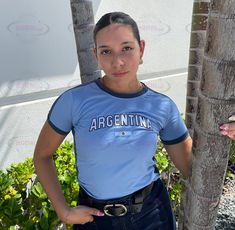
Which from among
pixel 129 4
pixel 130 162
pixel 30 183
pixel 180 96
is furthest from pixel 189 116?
pixel 180 96

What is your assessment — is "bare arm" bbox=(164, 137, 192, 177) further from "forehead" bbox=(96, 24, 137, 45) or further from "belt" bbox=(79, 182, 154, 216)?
"forehead" bbox=(96, 24, 137, 45)

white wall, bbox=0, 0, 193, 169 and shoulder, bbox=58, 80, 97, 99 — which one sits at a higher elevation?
shoulder, bbox=58, 80, 97, 99

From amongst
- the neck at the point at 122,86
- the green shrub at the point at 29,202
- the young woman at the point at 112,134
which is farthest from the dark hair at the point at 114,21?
the green shrub at the point at 29,202

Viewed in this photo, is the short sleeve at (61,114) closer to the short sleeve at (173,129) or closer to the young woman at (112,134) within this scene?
the young woman at (112,134)

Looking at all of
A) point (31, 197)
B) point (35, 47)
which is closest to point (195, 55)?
point (31, 197)

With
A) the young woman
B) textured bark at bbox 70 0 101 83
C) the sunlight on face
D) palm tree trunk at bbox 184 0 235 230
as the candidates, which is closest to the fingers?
the young woman

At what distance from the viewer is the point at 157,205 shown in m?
1.82

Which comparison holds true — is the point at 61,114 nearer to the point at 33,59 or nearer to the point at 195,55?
the point at 195,55

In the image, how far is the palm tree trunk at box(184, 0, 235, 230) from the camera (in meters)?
1.47

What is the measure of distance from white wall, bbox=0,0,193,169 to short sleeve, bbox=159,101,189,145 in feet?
8.80

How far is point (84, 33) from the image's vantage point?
231 centimetres

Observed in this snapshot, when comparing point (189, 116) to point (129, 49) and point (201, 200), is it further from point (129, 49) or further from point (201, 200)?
point (129, 49)

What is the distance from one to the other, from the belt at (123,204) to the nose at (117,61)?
2.04 feet

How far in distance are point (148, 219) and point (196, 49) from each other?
1204 mm
